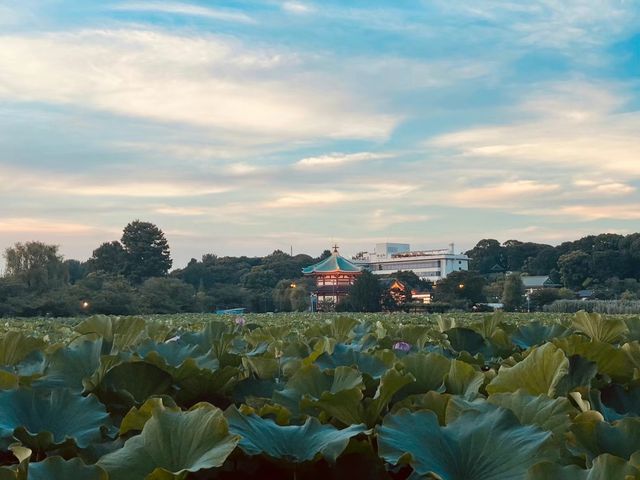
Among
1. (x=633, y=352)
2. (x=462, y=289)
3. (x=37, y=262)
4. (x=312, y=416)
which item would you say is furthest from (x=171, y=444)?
(x=462, y=289)

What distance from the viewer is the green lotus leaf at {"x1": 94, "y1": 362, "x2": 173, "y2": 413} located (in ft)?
4.17

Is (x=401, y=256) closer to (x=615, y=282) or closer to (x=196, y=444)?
(x=615, y=282)

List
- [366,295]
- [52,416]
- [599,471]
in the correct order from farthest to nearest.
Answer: [366,295]
[52,416]
[599,471]

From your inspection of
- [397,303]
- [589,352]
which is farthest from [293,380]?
[397,303]

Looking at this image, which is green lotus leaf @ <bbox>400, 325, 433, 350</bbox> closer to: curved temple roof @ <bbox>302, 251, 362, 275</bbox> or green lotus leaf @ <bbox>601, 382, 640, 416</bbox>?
green lotus leaf @ <bbox>601, 382, 640, 416</bbox>

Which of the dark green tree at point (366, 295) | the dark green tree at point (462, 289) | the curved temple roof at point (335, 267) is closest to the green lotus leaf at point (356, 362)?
the dark green tree at point (366, 295)

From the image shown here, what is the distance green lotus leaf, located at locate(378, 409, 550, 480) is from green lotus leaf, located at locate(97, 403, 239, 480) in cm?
19

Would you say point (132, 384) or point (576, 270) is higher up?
point (132, 384)

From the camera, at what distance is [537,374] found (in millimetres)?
1146

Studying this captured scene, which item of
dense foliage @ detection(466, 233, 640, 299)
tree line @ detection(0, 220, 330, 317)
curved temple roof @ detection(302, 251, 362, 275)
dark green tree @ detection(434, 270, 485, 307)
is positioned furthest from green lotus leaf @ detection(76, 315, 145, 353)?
dense foliage @ detection(466, 233, 640, 299)

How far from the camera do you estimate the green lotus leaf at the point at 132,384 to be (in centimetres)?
127

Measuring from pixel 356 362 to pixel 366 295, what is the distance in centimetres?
5323

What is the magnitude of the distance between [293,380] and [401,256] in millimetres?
120601

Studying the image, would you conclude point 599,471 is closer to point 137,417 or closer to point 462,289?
point 137,417
